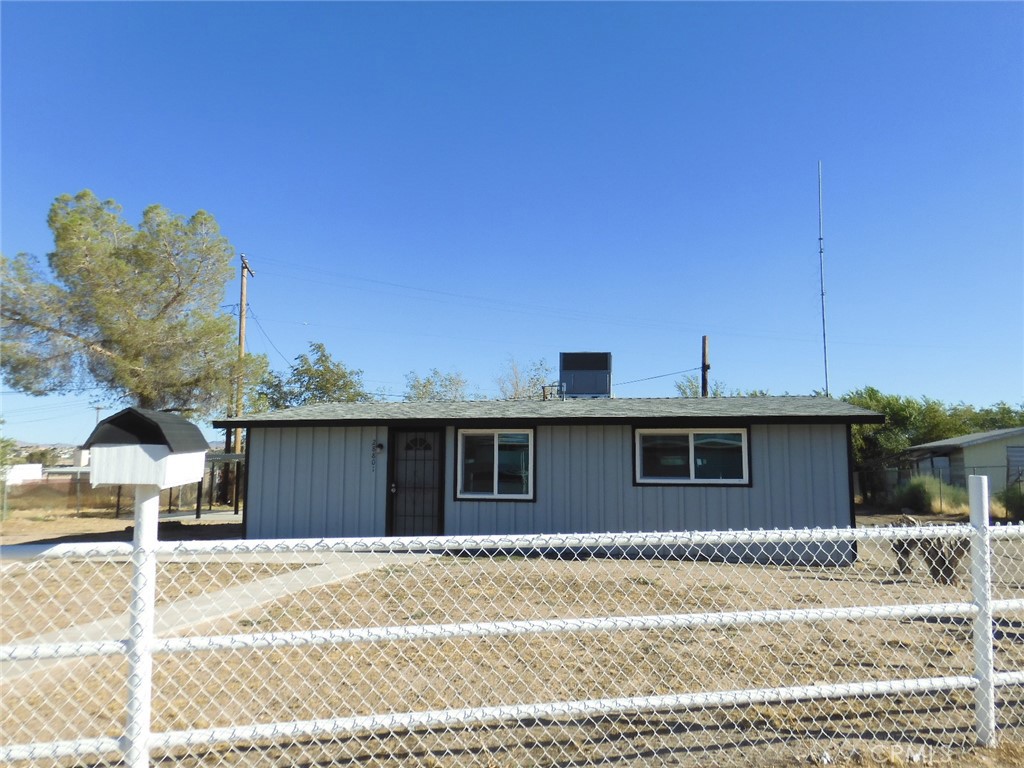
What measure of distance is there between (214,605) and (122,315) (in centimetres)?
1744

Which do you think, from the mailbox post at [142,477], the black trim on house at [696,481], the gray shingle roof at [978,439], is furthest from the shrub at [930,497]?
the mailbox post at [142,477]

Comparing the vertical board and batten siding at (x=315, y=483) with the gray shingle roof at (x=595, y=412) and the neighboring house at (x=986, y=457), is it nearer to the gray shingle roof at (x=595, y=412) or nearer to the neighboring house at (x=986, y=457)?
the gray shingle roof at (x=595, y=412)

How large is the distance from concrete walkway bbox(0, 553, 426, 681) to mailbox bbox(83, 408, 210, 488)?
123 centimetres

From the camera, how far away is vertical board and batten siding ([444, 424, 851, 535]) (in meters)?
10.6

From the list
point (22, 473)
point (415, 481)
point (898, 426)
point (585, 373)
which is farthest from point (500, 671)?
point (898, 426)

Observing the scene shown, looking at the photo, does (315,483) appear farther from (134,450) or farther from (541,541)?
(134,450)

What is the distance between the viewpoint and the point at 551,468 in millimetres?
11422

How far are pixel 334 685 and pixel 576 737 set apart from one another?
1.70 m

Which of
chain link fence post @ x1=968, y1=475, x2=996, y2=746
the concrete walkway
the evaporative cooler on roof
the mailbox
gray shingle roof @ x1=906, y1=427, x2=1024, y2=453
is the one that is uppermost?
the evaporative cooler on roof

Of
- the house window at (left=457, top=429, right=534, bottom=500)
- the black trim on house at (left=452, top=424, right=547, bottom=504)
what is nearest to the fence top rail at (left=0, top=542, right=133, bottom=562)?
the black trim on house at (left=452, top=424, right=547, bottom=504)

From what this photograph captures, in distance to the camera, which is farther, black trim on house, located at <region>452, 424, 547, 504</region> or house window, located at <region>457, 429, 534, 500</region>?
house window, located at <region>457, 429, 534, 500</region>

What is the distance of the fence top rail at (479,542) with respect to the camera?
2.40m

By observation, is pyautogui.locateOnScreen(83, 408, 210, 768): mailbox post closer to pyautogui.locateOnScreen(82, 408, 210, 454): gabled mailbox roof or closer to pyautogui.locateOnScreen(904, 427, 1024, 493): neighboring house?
pyautogui.locateOnScreen(82, 408, 210, 454): gabled mailbox roof

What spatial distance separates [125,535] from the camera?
14328 mm
